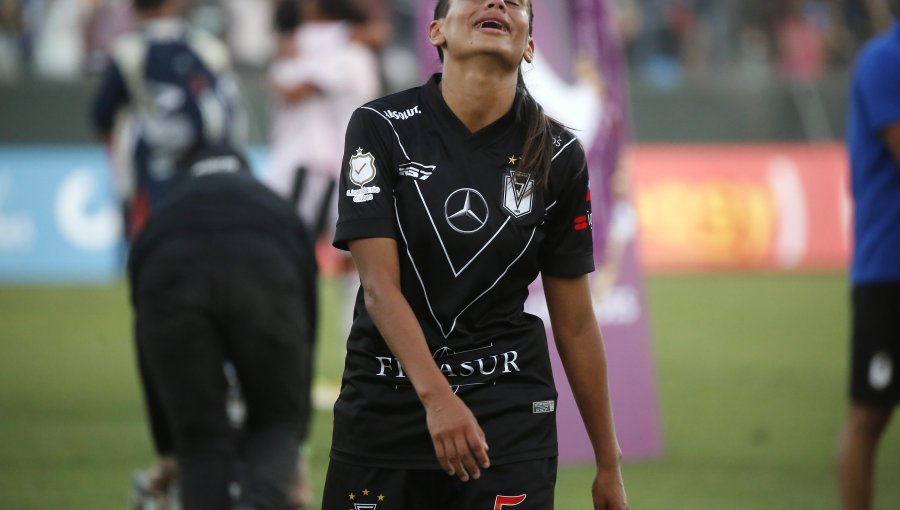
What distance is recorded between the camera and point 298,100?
9.52 metres

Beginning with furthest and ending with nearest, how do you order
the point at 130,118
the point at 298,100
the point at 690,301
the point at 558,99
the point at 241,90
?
the point at 241,90 < the point at 690,301 < the point at 298,100 < the point at 130,118 < the point at 558,99

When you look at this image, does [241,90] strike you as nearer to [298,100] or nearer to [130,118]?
[298,100]

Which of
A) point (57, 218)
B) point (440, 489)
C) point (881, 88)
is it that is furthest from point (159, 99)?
point (57, 218)

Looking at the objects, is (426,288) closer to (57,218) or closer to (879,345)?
(879,345)

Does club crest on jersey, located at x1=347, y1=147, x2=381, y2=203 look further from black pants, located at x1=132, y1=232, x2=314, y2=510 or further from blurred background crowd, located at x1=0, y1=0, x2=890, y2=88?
blurred background crowd, located at x1=0, y1=0, x2=890, y2=88

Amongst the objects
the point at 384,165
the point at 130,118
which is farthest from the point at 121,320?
the point at 384,165

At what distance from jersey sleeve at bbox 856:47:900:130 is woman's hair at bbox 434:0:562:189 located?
2114 mm

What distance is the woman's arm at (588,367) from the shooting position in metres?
3.68

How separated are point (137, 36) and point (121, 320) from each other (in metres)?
6.67

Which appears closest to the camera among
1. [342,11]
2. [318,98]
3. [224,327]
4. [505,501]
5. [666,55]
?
[505,501]

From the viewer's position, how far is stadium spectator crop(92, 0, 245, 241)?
313 inches

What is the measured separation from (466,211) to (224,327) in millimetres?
1551

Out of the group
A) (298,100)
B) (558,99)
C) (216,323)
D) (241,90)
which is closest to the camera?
(216,323)

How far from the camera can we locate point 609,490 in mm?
3693
